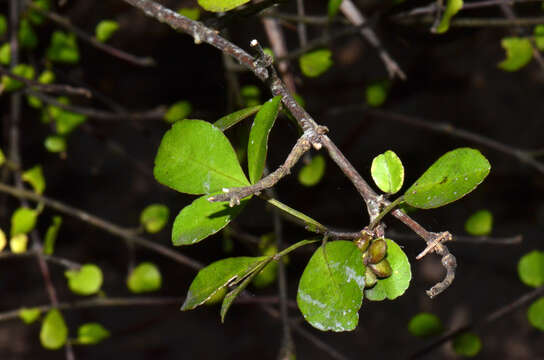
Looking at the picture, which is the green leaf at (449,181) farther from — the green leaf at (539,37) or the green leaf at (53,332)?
the green leaf at (53,332)

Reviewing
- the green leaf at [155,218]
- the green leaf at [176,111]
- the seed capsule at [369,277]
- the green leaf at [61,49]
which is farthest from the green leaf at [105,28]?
the seed capsule at [369,277]

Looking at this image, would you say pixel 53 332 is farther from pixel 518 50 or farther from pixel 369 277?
pixel 518 50

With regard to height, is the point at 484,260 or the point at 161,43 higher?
the point at 161,43

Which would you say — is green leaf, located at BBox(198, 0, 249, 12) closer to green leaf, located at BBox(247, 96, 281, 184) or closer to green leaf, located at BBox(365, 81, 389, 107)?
green leaf, located at BBox(247, 96, 281, 184)

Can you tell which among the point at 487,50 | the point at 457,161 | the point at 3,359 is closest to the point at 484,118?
the point at 487,50

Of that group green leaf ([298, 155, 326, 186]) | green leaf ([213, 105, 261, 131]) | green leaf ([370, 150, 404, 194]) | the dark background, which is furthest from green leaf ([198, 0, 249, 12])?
the dark background

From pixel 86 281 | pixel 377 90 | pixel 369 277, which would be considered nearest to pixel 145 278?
pixel 86 281

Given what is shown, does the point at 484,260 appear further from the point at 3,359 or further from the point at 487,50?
the point at 3,359
